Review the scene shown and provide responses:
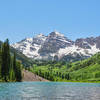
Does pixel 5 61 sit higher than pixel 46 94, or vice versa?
pixel 5 61

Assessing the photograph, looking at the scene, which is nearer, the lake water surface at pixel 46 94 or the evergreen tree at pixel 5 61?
the lake water surface at pixel 46 94

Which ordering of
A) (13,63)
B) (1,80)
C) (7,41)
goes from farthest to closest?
Answer: (13,63)
(7,41)
(1,80)

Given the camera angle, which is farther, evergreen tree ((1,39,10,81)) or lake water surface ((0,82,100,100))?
evergreen tree ((1,39,10,81))

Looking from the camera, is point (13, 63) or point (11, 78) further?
point (13, 63)

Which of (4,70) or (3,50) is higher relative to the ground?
(3,50)

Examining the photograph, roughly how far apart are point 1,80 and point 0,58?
51.9ft

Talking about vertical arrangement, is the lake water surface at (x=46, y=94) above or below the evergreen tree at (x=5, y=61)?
below

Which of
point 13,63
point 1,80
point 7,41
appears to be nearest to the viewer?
point 1,80

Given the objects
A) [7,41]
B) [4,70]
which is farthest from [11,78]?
[7,41]

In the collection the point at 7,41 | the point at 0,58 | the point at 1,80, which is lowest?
the point at 1,80

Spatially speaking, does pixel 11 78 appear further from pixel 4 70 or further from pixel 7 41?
pixel 7 41

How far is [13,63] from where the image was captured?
7707 inches

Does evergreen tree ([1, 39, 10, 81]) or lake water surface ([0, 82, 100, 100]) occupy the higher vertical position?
evergreen tree ([1, 39, 10, 81])

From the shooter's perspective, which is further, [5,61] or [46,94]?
[5,61]
